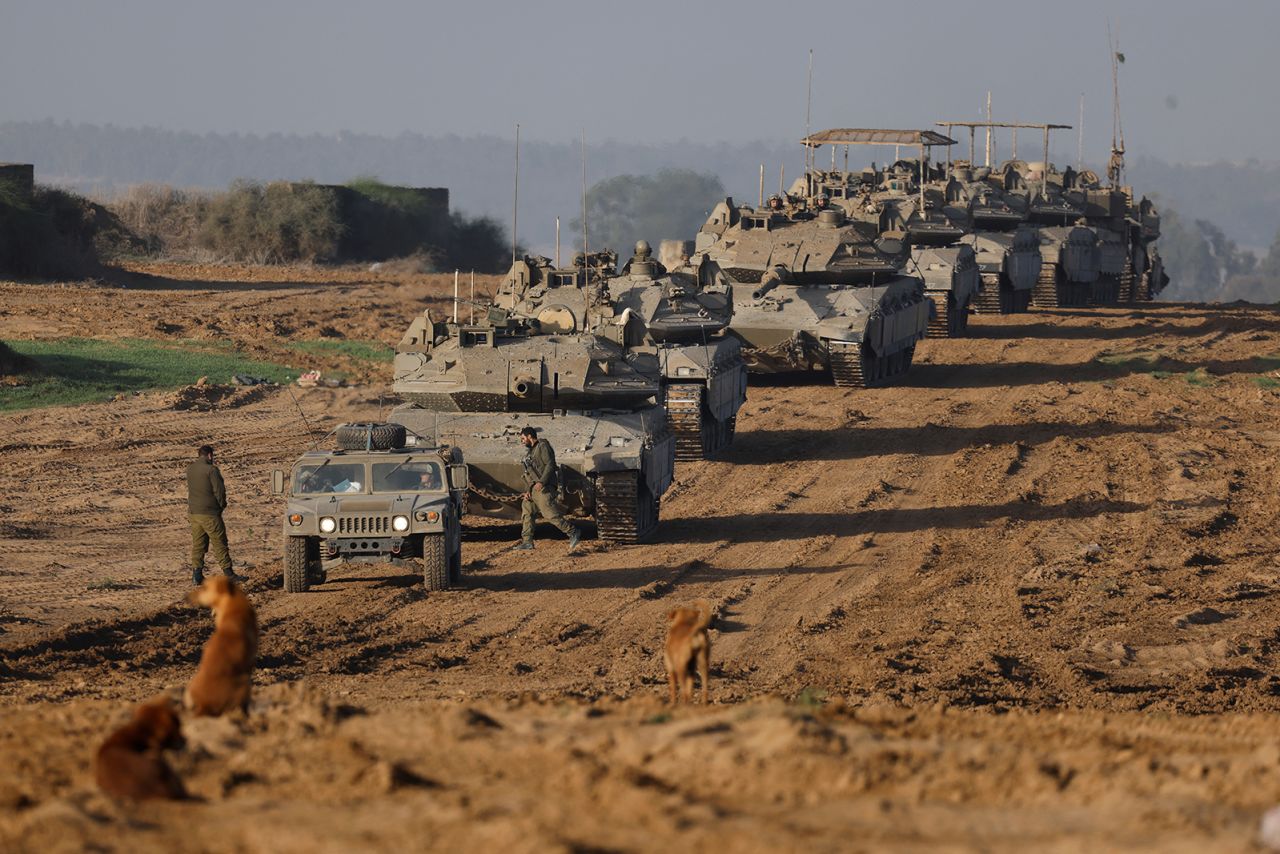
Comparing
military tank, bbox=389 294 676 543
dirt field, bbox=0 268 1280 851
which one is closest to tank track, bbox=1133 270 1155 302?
dirt field, bbox=0 268 1280 851

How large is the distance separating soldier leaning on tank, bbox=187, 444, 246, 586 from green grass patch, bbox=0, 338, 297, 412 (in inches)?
409

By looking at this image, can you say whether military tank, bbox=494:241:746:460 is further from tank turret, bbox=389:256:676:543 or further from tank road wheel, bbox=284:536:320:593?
tank road wheel, bbox=284:536:320:593

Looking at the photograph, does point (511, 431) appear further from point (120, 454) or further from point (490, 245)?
point (490, 245)

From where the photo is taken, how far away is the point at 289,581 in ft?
49.3

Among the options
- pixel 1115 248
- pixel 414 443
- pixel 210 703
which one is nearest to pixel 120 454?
pixel 414 443

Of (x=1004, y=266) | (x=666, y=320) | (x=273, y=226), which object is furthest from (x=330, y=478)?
(x=273, y=226)

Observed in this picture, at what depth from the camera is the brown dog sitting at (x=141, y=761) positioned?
23.6ft

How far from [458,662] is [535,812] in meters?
6.20

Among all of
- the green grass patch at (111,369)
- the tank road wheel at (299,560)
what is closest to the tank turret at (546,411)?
the tank road wheel at (299,560)

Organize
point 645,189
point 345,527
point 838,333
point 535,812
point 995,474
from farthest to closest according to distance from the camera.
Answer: point 645,189 → point 838,333 → point 995,474 → point 345,527 → point 535,812

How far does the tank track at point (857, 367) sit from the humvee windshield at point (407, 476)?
42.5ft

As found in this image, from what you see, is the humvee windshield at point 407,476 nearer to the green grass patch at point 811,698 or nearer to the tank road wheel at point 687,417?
the green grass patch at point 811,698

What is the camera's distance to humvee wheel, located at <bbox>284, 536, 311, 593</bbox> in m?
14.8

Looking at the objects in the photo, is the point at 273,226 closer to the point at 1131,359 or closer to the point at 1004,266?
the point at 1004,266
